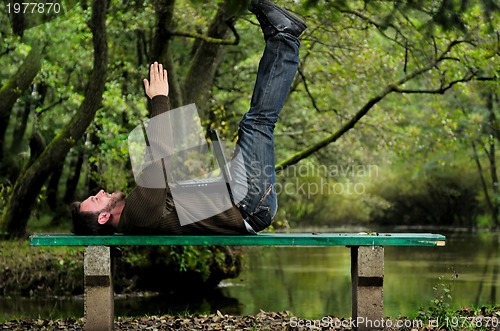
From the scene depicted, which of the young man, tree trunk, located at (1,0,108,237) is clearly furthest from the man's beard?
tree trunk, located at (1,0,108,237)

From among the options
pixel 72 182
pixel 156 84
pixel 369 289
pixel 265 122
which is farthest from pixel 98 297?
pixel 72 182

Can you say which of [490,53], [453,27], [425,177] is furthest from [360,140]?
[425,177]

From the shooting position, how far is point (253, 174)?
5.86 m

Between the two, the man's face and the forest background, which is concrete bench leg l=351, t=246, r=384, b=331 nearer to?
the man's face

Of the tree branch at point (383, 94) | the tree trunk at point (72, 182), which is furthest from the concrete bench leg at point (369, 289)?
the tree trunk at point (72, 182)

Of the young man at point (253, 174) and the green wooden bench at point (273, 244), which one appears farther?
the young man at point (253, 174)

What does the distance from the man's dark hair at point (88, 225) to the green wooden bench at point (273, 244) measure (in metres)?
0.21

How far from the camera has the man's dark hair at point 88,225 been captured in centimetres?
592

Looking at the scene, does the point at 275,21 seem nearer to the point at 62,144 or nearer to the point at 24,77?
the point at 62,144

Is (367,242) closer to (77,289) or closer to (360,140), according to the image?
(77,289)

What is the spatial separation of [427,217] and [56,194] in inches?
1063

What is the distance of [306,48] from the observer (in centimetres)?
1584

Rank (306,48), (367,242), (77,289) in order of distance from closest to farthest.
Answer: (367,242), (77,289), (306,48)

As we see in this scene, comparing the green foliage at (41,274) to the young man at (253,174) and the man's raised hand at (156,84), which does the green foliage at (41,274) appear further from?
the man's raised hand at (156,84)
